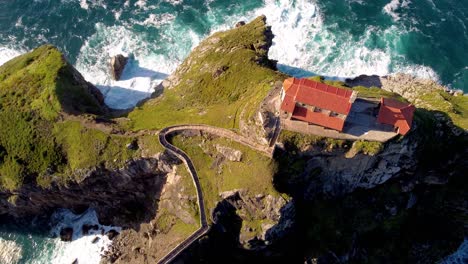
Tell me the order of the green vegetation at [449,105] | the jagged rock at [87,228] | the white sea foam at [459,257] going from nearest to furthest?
the green vegetation at [449,105], the white sea foam at [459,257], the jagged rock at [87,228]

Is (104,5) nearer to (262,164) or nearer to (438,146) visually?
(262,164)

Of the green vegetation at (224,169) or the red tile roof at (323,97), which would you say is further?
the green vegetation at (224,169)

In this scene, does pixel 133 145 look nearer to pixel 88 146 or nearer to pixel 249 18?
pixel 88 146

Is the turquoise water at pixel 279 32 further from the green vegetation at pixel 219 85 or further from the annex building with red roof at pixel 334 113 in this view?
the annex building with red roof at pixel 334 113

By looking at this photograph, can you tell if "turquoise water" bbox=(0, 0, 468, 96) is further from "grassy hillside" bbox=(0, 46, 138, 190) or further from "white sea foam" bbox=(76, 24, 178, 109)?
"grassy hillside" bbox=(0, 46, 138, 190)

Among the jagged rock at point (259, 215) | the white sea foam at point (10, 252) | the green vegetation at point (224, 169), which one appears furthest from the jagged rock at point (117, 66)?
the jagged rock at point (259, 215)

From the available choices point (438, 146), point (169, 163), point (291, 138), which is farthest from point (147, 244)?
point (438, 146)
